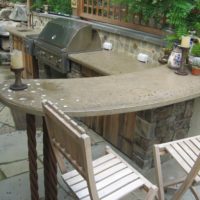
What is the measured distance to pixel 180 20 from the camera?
9.11ft

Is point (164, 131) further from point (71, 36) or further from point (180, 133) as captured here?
point (71, 36)

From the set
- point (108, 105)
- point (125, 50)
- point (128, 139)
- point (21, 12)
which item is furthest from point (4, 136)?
point (21, 12)

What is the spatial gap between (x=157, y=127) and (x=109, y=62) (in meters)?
0.99

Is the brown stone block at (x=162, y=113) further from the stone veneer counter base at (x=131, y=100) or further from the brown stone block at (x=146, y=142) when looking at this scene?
the brown stone block at (x=146, y=142)

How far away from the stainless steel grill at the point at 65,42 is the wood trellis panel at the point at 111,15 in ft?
0.96

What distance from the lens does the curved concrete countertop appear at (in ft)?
5.92

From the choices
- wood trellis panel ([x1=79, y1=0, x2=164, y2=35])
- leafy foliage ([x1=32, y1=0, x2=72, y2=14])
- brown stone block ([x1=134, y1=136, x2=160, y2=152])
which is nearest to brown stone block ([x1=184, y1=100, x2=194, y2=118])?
brown stone block ([x1=134, y1=136, x2=160, y2=152])

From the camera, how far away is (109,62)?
11.0 feet

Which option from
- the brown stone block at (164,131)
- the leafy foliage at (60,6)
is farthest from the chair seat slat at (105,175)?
the leafy foliage at (60,6)

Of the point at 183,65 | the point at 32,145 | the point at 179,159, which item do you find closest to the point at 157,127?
the point at 183,65

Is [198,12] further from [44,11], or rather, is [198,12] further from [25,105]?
[44,11]

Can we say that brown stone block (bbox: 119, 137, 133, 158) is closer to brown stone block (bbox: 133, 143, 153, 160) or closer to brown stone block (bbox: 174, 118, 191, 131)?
brown stone block (bbox: 133, 143, 153, 160)

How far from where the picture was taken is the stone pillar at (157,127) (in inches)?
108

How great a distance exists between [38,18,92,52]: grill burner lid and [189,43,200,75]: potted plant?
1603mm
